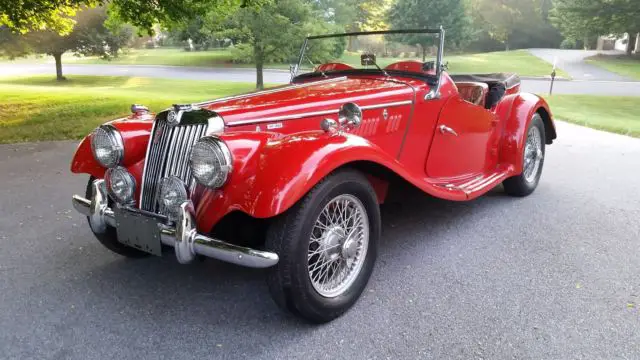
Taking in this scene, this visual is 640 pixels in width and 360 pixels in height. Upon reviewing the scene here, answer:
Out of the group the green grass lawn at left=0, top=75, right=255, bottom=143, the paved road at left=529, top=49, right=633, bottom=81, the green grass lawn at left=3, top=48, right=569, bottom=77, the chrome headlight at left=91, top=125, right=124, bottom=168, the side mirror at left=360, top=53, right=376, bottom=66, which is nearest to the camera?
the chrome headlight at left=91, top=125, right=124, bottom=168

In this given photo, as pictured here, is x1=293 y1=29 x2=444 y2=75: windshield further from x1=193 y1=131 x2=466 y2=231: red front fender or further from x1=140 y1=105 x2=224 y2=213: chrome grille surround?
x1=140 y1=105 x2=224 y2=213: chrome grille surround

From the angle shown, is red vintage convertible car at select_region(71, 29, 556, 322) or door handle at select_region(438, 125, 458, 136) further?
door handle at select_region(438, 125, 458, 136)

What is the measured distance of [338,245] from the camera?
279 cm

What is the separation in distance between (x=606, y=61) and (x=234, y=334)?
34318 millimetres

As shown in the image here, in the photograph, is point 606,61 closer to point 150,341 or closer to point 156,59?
point 156,59

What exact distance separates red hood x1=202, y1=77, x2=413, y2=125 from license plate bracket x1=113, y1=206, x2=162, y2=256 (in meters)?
0.73

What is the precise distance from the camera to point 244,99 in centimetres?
327

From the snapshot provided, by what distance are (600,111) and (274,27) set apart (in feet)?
32.7

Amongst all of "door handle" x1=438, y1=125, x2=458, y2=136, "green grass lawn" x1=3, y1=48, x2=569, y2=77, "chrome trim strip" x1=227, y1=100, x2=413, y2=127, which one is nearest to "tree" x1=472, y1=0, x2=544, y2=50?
"green grass lawn" x1=3, y1=48, x2=569, y2=77

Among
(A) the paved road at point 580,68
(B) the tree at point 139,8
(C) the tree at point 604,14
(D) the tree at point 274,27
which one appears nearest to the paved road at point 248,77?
(A) the paved road at point 580,68

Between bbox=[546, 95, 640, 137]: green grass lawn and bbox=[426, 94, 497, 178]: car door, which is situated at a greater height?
bbox=[426, 94, 497, 178]: car door

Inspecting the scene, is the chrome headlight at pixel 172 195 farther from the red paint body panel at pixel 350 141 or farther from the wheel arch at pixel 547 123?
the wheel arch at pixel 547 123

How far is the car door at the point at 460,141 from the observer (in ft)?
13.0

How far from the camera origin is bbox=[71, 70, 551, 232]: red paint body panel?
2.44 meters
